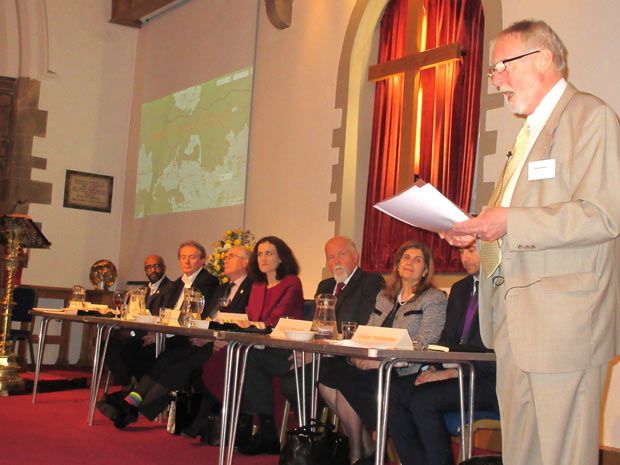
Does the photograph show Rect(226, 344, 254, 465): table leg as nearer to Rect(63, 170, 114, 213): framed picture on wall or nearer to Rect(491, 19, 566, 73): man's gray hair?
Rect(491, 19, 566, 73): man's gray hair

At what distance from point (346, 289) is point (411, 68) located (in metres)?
2.18

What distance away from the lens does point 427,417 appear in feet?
9.88

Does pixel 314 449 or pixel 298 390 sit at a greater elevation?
pixel 298 390

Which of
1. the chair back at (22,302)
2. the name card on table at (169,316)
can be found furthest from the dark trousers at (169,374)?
the chair back at (22,302)

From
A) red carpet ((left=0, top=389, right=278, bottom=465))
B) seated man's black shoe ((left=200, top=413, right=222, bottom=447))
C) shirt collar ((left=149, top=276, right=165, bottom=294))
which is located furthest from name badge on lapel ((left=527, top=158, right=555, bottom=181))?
shirt collar ((left=149, top=276, right=165, bottom=294))

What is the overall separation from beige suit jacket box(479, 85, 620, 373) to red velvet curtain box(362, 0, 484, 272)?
3.39 meters

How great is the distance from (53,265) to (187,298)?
527 cm

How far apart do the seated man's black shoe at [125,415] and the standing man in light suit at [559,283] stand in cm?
314

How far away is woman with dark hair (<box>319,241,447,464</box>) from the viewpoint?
3446mm

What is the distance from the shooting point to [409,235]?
18.5 ft

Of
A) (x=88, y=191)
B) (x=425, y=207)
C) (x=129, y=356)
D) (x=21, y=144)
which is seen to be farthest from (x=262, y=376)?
(x=21, y=144)

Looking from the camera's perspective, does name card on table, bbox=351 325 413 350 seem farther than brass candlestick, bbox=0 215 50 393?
No

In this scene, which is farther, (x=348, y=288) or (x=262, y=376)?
(x=348, y=288)

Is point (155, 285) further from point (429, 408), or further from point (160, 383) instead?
point (429, 408)
